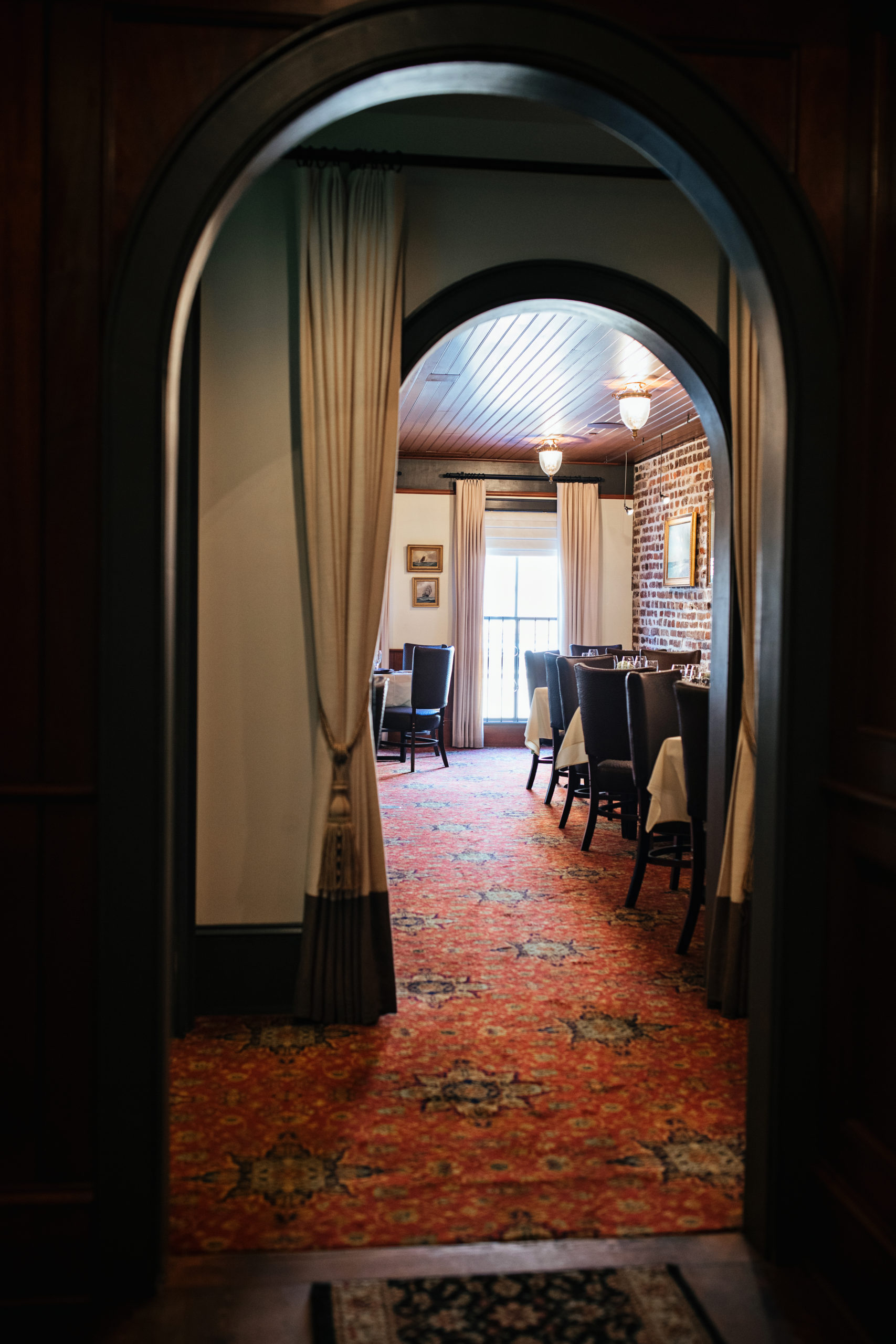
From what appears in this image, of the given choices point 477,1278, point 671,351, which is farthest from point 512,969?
point 671,351

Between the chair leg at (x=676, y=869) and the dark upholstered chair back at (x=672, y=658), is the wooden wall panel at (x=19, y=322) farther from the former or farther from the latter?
the dark upholstered chair back at (x=672, y=658)

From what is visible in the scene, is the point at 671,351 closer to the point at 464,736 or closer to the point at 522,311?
the point at 522,311

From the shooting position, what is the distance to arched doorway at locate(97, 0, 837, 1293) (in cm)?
184

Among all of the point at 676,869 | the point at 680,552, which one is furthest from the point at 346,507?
the point at 680,552

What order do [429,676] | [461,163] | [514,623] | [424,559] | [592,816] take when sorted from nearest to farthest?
1. [461,163]
2. [592,816]
3. [429,676]
4. [424,559]
5. [514,623]

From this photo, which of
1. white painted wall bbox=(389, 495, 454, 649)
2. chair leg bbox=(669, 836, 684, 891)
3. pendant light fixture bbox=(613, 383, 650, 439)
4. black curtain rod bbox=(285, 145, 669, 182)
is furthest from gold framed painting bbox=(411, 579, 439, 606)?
black curtain rod bbox=(285, 145, 669, 182)

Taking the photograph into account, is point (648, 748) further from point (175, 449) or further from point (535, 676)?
point (535, 676)

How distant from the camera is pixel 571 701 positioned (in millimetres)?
6453

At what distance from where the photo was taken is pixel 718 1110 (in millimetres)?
2617

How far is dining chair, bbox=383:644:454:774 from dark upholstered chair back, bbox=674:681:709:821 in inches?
178

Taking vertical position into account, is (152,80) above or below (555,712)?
above

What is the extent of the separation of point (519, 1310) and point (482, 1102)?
2.83ft

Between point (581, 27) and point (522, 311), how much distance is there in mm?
1694

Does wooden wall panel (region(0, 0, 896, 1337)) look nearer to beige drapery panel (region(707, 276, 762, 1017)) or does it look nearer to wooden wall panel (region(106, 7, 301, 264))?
wooden wall panel (region(106, 7, 301, 264))
